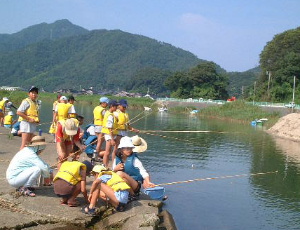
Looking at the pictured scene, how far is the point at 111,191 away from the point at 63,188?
2.44ft

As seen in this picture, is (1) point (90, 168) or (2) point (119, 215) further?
(1) point (90, 168)

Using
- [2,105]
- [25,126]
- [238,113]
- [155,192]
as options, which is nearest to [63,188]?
[155,192]

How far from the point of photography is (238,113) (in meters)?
45.2

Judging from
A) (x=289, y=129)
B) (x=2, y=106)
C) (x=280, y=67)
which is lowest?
(x=289, y=129)

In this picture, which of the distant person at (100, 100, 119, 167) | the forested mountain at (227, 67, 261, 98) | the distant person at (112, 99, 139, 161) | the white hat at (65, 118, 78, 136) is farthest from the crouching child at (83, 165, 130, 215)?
the forested mountain at (227, 67, 261, 98)

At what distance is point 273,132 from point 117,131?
2014cm

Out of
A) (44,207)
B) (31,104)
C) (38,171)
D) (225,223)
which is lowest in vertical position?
(225,223)

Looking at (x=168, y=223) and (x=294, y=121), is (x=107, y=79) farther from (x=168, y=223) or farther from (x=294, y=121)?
(x=168, y=223)

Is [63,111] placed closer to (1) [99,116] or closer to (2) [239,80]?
(1) [99,116]

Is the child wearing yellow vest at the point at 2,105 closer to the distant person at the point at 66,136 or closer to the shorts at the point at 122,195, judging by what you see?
the distant person at the point at 66,136

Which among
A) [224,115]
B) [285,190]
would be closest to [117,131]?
[285,190]

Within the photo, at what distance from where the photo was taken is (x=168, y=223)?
6637 millimetres

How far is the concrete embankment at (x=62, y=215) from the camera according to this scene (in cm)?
579

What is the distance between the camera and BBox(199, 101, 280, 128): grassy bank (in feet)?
133
